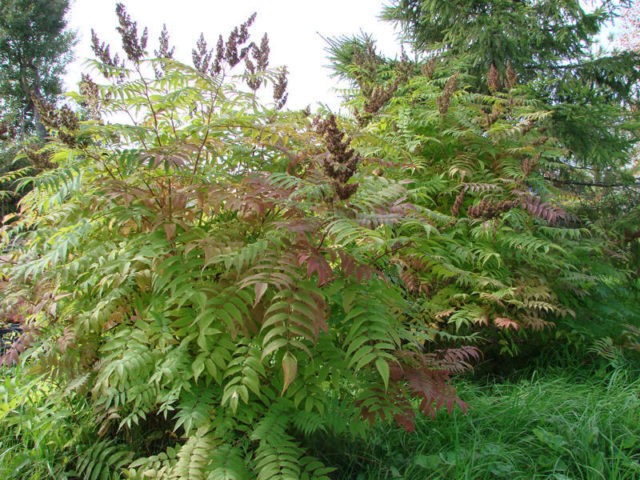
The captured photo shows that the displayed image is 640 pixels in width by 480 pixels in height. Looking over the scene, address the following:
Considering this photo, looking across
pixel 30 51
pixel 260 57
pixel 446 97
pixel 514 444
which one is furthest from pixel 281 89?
pixel 30 51

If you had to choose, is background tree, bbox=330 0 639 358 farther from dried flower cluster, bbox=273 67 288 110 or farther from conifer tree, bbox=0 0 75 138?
conifer tree, bbox=0 0 75 138

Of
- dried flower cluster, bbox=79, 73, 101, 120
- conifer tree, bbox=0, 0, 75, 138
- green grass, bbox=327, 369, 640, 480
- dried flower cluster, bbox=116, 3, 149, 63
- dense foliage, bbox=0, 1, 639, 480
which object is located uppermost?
conifer tree, bbox=0, 0, 75, 138

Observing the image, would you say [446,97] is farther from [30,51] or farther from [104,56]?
[30,51]

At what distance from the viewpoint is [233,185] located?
1979 mm

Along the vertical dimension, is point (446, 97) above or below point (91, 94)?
above

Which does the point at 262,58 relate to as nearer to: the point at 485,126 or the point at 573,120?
the point at 485,126

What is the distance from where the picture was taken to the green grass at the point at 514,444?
6.87 ft

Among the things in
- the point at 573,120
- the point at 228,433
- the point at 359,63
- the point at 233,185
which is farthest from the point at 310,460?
the point at 573,120

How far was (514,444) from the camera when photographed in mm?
2293

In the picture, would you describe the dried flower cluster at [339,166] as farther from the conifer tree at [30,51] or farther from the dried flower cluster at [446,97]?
the conifer tree at [30,51]

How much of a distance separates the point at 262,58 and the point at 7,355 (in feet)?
6.23

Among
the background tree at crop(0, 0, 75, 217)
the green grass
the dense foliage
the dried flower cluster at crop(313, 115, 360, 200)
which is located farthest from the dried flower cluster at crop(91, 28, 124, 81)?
the background tree at crop(0, 0, 75, 217)

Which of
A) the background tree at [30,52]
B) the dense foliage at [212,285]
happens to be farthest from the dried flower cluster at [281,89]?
the background tree at [30,52]

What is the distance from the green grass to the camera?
2.09 m
